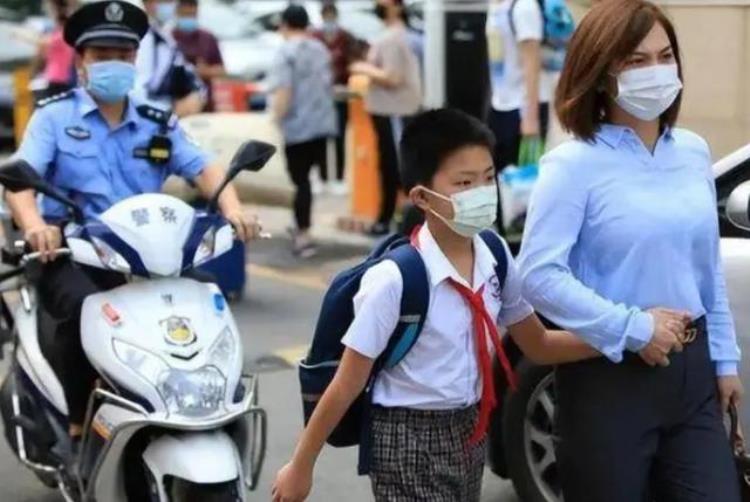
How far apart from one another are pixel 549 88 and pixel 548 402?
4.21m

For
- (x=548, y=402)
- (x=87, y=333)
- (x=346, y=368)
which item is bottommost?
(x=548, y=402)

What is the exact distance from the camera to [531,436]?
4953 mm

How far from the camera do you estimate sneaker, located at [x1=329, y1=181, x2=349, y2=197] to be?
1373cm

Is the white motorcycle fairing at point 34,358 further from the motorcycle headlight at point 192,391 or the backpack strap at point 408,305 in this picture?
the backpack strap at point 408,305

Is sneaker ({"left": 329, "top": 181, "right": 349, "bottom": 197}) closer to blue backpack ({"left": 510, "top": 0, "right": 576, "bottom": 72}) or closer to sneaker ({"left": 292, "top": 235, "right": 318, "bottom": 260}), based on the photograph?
sneaker ({"left": 292, "top": 235, "right": 318, "bottom": 260})

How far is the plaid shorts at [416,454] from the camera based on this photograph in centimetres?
333

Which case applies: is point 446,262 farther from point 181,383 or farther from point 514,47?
point 514,47

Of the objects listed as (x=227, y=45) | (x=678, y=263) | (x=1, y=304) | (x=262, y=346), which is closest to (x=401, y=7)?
(x=262, y=346)

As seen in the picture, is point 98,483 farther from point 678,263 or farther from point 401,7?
point 401,7

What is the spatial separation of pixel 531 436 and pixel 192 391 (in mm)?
1153

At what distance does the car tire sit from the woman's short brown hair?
1.59 m

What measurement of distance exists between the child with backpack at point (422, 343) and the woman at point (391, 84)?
24.3 ft

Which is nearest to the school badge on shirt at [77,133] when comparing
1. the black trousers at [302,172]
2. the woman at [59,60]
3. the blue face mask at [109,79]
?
the blue face mask at [109,79]

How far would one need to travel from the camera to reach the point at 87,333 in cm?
470
